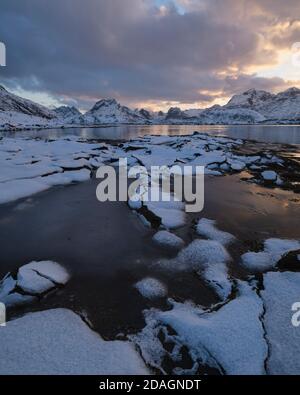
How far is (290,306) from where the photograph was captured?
4.32m

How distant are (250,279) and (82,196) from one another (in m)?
7.01

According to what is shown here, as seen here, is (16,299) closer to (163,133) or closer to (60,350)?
(60,350)

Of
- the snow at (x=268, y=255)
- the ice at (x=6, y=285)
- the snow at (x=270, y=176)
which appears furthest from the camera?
the snow at (x=270, y=176)

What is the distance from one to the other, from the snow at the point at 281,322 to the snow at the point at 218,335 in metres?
0.12

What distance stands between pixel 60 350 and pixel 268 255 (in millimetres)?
4334

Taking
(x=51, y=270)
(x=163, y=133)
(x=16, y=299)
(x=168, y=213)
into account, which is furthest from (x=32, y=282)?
(x=163, y=133)

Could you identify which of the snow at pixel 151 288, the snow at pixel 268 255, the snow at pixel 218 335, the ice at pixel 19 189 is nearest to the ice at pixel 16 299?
the snow at pixel 151 288

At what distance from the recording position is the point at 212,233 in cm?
711

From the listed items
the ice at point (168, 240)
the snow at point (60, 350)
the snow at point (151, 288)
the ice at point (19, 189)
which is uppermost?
the ice at point (19, 189)

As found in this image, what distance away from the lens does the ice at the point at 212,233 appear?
678cm

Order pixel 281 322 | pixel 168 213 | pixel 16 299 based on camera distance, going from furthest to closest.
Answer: pixel 168 213
pixel 16 299
pixel 281 322

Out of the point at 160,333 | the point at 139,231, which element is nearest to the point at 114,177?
the point at 139,231

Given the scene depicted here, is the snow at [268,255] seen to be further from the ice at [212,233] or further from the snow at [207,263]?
the ice at [212,233]
